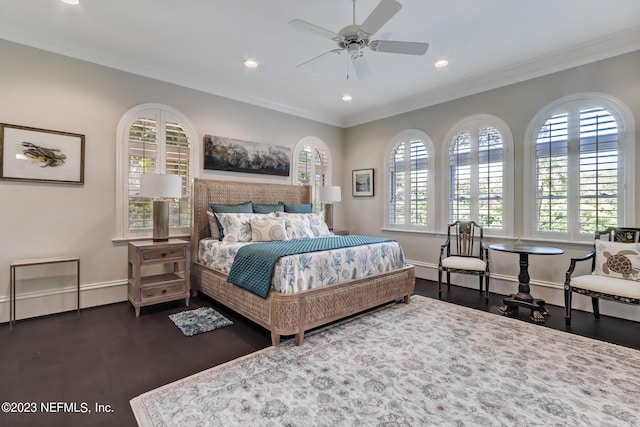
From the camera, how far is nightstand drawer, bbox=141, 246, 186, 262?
3.51 metres

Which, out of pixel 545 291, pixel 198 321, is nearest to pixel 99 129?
pixel 198 321

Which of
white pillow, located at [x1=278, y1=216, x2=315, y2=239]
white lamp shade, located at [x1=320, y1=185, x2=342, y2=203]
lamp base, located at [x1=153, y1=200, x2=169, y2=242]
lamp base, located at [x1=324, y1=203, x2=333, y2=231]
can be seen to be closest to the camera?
lamp base, located at [x1=153, y1=200, x2=169, y2=242]

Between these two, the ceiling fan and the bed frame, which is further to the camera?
the bed frame

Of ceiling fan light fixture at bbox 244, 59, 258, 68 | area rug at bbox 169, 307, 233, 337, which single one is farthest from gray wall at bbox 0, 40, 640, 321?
area rug at bbox 169, 307, 233, 337

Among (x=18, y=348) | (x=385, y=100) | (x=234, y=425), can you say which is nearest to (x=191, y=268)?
(x=18, y=348)

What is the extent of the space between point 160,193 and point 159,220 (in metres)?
0.38

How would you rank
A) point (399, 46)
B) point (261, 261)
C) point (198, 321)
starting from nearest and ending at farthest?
point (399, 46), point (261, 261), point (198, 321)

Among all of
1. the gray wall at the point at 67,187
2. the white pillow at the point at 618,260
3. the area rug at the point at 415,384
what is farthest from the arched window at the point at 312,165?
the white pillow at the point at 618,260

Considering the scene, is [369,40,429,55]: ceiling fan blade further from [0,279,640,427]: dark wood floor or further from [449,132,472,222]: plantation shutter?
[0,279,640,427]: dark wood floor

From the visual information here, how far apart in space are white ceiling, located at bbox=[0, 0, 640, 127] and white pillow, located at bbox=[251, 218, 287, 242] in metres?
2.06

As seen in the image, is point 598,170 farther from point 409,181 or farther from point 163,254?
point 163,254

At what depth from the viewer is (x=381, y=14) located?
225cm

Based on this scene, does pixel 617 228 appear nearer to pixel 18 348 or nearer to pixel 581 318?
pixel 581 318

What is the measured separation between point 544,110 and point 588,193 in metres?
1.16
